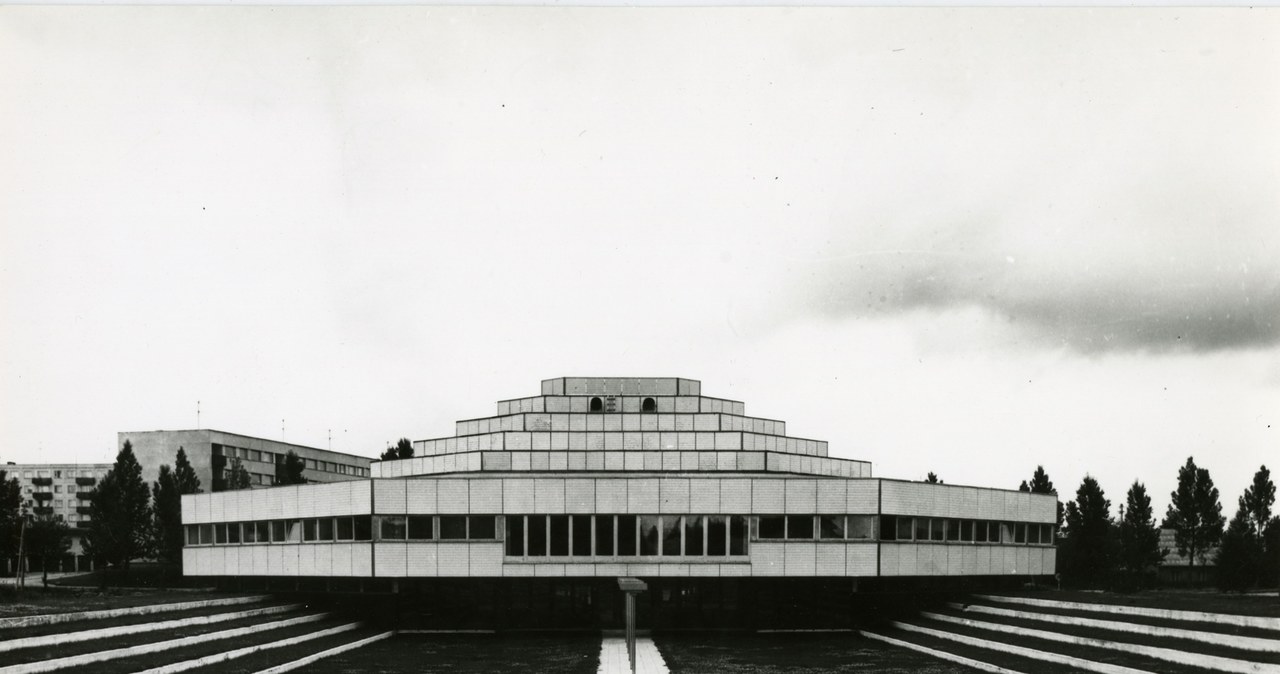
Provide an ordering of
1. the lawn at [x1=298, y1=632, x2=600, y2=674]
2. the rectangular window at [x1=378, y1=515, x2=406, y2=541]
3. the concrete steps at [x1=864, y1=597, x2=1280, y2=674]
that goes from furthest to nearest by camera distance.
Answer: the rectangular window at [x1=378, y1=515, x2=406, y2=541]
the lawn at [x1=298, y1=632, x2=600, y2=674]
the concrete steps at [x1=864, y1=597, x2=1280, y2=674]

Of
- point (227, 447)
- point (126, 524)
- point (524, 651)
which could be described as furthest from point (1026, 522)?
point (227, 447)

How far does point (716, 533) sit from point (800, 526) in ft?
10.9

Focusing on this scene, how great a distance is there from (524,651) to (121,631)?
43.6 ft

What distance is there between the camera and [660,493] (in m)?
48.1

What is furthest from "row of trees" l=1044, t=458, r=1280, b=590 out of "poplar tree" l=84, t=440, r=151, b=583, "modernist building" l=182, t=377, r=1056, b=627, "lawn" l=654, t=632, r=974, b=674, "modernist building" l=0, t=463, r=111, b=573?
"modernist building" l=0, t=463, r=111, b=573

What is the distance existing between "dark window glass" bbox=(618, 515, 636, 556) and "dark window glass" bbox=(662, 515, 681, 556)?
1.17 meters

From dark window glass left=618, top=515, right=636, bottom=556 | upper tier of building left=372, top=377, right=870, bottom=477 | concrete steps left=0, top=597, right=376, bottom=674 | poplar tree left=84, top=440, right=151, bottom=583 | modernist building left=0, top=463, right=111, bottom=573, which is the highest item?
upper tier of building left=372, top=377, right=870, bottom=477

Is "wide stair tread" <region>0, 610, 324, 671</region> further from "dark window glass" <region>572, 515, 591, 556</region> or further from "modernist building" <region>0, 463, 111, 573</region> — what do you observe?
"modernist building" <region>0, 463, 111, 573</region>

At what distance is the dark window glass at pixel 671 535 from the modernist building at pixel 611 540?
55 mm

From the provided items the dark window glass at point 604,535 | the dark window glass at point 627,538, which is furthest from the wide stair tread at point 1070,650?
the dark window glass at point 604,535

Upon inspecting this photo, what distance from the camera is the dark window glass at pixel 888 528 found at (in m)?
48.6

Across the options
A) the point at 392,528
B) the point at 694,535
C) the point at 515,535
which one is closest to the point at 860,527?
the point at 694,535

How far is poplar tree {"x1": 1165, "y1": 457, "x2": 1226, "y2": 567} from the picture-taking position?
303ft

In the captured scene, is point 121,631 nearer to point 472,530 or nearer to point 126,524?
point 472,530
